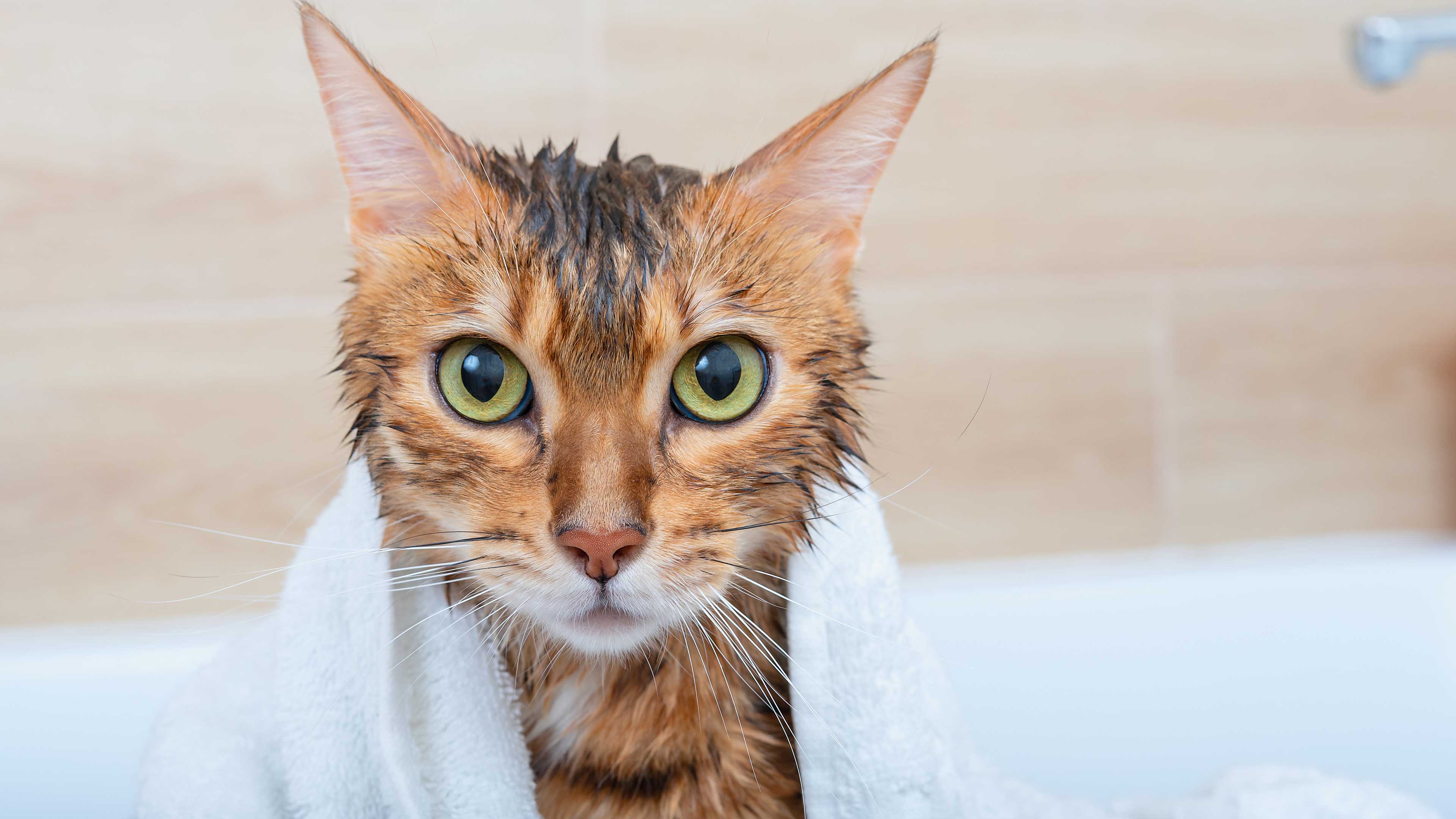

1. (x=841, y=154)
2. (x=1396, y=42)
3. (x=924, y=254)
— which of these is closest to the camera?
(x=841, y=154)

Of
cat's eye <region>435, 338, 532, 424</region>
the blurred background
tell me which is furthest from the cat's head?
the blurred background

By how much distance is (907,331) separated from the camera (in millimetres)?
1362

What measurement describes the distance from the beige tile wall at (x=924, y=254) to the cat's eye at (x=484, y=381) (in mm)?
718

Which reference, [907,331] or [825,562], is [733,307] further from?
[907,331]

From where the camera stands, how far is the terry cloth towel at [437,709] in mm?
558

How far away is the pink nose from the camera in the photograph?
0.47m

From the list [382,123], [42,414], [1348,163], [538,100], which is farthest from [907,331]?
[42,414]

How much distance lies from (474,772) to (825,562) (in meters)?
0.23

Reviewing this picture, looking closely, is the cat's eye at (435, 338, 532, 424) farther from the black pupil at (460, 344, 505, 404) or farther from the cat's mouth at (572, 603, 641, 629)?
the cat's mouth at (572, 603, 641, 629)

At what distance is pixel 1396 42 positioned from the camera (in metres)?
0.99

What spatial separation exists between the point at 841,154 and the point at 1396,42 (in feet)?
2.47

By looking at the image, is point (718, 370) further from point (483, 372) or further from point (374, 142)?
point (374, 142)

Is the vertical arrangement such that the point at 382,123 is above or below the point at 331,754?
above

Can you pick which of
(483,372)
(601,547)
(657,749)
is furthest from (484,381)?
(657,749)
